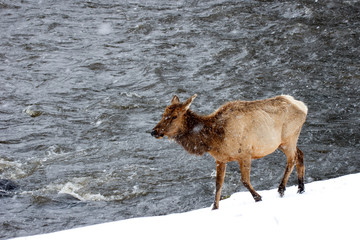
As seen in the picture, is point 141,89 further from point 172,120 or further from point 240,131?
point 240,131

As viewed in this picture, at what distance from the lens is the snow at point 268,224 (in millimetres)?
3986

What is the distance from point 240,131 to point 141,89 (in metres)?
7.78

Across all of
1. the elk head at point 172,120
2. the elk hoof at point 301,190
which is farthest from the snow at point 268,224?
the elk head at point 172,120

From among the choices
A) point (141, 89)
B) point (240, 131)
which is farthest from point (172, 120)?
point (141, 89)

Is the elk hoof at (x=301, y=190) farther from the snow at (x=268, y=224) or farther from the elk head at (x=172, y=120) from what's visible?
the elk head at (x=172, y=120)

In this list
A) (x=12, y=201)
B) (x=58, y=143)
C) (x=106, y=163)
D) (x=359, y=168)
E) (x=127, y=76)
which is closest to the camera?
(x=12, y=201)

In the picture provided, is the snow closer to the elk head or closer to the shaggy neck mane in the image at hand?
the shaggy neck mane

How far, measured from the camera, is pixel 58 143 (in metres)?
10.8

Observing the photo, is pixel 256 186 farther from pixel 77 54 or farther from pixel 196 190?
pixel 77 54

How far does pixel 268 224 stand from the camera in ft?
13.9

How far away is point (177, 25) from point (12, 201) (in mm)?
10730

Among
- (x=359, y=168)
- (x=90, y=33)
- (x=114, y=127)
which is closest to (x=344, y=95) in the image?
(x=359, y=168)

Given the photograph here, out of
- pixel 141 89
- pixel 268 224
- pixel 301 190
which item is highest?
pixel 268 224

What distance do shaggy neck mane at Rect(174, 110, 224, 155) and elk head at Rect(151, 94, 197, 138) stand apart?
0.09m
